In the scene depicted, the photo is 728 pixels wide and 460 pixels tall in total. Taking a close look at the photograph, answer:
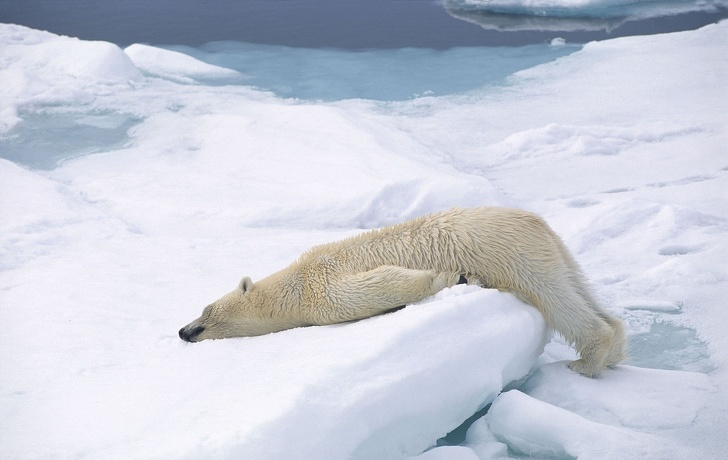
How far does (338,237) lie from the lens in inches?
189

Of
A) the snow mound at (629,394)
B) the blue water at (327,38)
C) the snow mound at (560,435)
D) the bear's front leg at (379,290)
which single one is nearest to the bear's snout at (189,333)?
the bear's front leg at (379,290)

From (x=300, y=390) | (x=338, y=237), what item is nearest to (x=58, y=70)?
(x=338, y=237)

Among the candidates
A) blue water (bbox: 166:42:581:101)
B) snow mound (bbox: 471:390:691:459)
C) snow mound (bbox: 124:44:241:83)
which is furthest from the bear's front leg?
snow mound (bbox: 124:44:241:83)

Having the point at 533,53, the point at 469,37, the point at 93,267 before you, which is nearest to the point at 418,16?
the point at 469,37

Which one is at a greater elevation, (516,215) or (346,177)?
(516,215)

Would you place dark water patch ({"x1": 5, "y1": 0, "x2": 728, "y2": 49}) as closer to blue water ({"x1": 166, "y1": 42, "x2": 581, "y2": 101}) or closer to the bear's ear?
blue water ({"x1": 166, "y1": 42, "x2": 581, "y2": 101})

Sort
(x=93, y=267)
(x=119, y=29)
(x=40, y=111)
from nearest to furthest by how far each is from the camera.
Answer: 1. (x=93, y=267)
2. (x=40, y=111)
3. (x=119, y=29)

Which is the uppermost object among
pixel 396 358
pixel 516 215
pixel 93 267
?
pixel 516 215

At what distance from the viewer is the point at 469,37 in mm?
12039

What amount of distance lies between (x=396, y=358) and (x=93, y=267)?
2.43 meters

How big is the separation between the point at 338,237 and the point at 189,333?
4.70 ft

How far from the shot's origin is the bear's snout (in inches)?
142

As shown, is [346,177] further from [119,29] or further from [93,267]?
[119,29]

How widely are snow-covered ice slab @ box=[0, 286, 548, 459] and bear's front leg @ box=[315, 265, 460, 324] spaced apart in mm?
74
